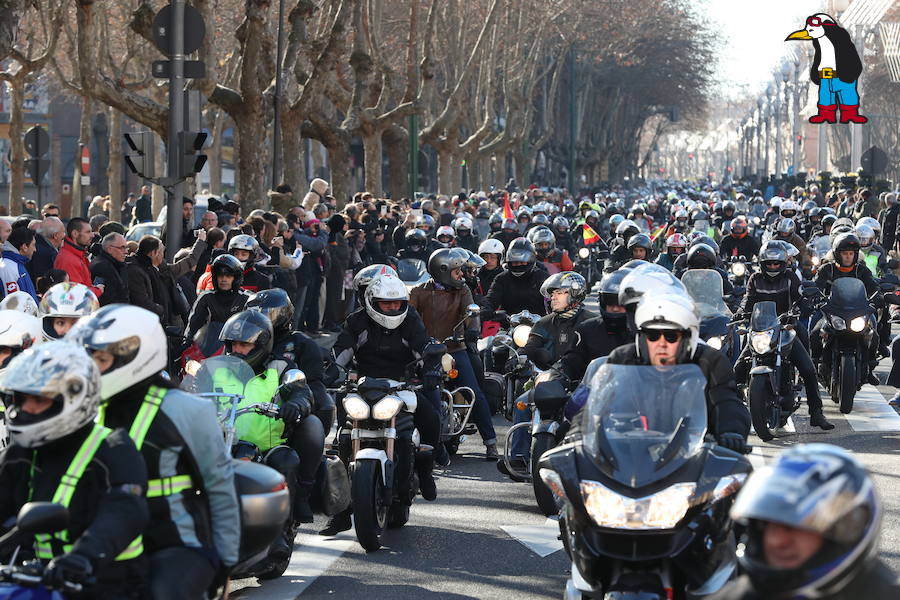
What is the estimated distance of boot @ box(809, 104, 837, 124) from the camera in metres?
50.1

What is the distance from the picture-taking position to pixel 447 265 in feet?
41.5

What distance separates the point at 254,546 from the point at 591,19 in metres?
58.3

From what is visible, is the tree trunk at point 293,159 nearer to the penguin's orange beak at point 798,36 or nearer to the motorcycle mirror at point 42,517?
the penguin's orange beak at point 798,36

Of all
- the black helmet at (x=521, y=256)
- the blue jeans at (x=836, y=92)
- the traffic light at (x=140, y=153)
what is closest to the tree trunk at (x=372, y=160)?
the traffic light at (x=140, y=153)

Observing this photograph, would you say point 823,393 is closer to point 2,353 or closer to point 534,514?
point 534,514

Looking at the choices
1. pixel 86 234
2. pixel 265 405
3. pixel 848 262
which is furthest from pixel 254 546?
pixel 848 262

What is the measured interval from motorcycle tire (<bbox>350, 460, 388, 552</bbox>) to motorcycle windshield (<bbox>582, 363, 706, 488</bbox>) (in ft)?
Result: 8.50

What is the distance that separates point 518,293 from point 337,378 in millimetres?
2992

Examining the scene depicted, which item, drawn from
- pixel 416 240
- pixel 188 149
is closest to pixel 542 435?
pixel 188 149

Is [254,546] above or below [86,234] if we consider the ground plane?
below

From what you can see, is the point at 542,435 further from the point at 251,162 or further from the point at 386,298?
the point at 251,162

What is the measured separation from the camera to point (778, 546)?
151 inches

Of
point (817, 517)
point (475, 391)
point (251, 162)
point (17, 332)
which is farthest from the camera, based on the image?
point (251, 162)

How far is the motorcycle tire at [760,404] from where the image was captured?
1273cm
